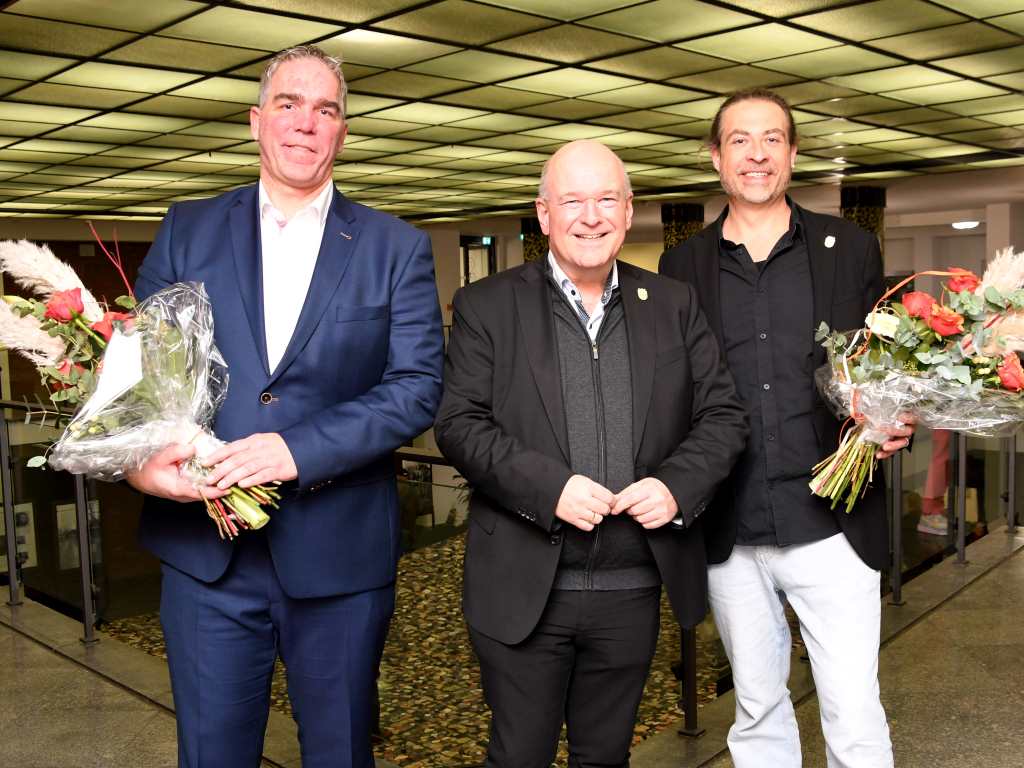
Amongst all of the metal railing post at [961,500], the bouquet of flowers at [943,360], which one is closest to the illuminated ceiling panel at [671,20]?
the metal railing post at [961,500]

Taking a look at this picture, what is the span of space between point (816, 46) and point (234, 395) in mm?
6955

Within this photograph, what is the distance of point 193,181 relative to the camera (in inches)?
592

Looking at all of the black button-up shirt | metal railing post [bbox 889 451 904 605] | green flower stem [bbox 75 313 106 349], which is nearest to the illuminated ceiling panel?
metal railing post [bbox 889 451 904 605]

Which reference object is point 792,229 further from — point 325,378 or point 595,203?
point 325,378

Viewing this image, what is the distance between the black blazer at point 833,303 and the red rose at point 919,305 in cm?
27

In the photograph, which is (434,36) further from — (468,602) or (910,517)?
(468,602)

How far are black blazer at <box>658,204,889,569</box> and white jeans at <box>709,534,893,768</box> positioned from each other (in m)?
0.05

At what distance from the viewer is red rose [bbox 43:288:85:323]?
1.92m

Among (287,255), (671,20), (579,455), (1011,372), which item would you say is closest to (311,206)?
(287,255)

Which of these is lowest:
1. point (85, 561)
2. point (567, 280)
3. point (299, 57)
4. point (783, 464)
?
point (85, 561)

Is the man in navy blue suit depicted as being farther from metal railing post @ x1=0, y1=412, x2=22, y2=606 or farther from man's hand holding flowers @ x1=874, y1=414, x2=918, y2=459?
metal railing post @ x1=0, y1=412, x2=22, y2=606

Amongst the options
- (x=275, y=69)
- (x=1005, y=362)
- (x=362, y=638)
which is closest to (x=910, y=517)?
(x=1005, y=362)

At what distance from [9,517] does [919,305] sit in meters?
4.68

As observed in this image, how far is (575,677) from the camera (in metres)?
2.26
